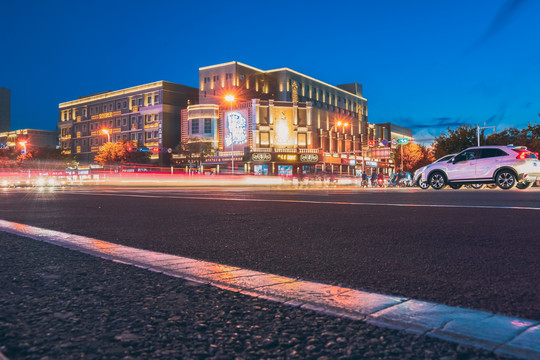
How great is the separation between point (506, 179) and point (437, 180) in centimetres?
284

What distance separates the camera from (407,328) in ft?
5.66

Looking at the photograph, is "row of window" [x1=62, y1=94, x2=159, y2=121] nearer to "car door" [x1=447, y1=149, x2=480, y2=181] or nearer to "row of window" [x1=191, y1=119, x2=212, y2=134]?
"row of window" [x1=191, y1=119, x2=212, y2=134]

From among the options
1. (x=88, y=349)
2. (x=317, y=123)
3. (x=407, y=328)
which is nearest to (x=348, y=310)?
(x=407, y=328)

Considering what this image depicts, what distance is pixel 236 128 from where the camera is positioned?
250 feet

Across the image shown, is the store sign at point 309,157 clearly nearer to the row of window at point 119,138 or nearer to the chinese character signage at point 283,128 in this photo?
the chinese character signage at point 283,128

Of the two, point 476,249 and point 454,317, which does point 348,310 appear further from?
point 476,249

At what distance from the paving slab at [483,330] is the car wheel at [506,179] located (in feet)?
55.6

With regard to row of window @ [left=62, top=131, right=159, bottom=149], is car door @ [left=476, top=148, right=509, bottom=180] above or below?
below

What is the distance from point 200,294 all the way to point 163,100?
85563 millimetres

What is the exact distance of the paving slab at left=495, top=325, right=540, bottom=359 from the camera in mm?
1431

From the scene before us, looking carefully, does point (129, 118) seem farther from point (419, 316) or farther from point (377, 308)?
point (419, 316)

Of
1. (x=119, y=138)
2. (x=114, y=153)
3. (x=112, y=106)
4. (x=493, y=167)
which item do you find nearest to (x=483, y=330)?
(x=493, y=167)

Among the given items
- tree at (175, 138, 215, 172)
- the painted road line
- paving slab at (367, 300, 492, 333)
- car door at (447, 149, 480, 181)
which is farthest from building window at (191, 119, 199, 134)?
paving slab at (367, 300, 492, 333)

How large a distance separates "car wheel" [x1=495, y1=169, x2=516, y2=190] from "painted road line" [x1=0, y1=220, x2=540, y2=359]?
651 inches
